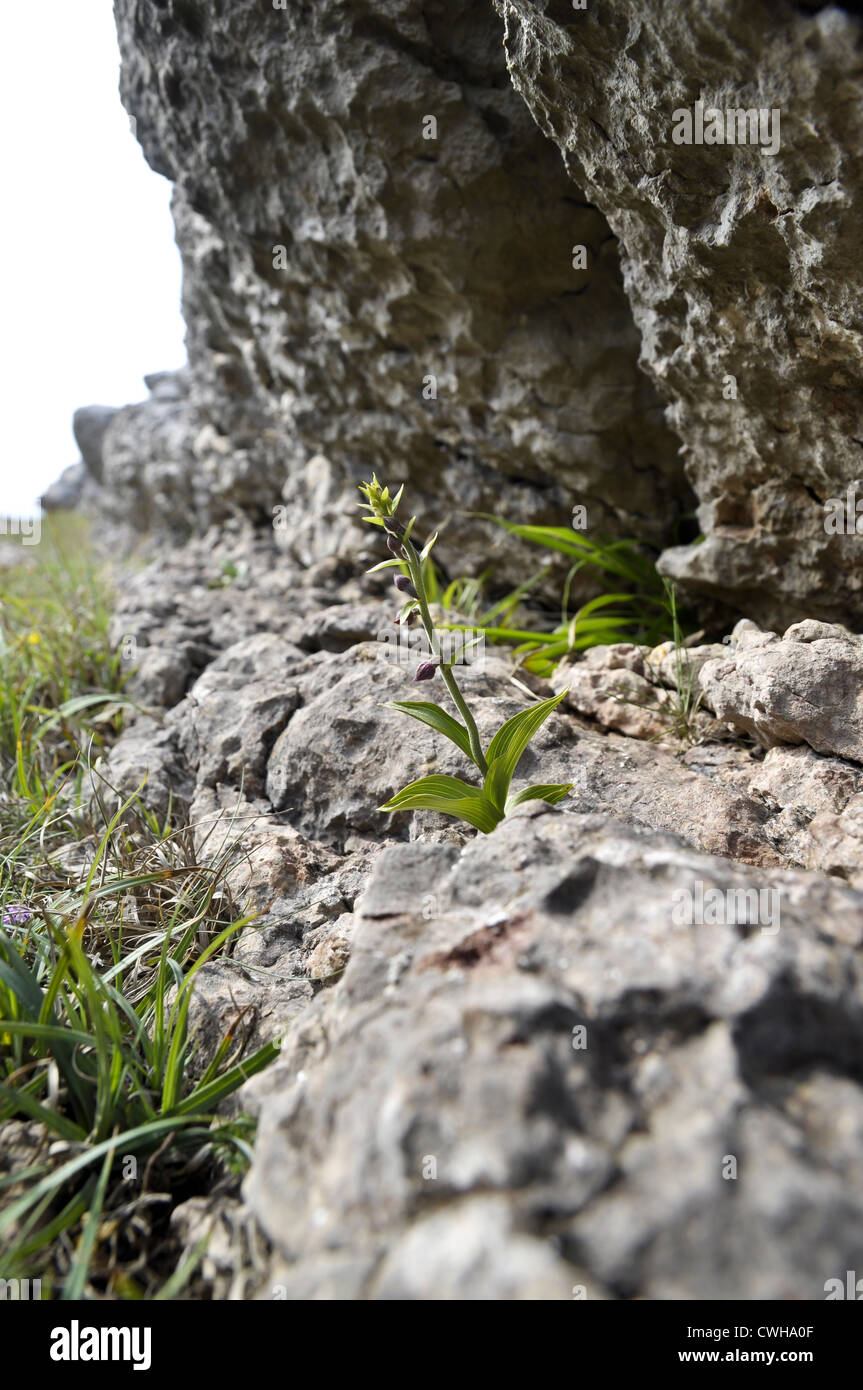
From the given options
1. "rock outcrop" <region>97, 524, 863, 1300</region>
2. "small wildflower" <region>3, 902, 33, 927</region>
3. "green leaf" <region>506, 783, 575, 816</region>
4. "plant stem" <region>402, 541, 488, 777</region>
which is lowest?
"small wildflower" <region>3, 902, 33, 927</region>

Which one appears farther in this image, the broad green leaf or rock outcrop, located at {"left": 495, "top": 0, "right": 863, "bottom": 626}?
the broad green leaf

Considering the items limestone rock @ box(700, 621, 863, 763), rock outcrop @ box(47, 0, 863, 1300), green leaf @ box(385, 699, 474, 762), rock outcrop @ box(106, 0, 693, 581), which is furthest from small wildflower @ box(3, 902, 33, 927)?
rock outcrop @ box(106, 0, 693, 581)

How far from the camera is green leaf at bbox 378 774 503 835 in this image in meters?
2.43

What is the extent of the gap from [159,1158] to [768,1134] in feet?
4.32

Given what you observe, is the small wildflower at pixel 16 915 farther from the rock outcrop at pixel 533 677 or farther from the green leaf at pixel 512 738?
the green leaf at pixel 512 738

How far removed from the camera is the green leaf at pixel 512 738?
2.47 m

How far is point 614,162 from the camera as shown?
289cm

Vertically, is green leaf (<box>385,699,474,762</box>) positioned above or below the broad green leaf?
above

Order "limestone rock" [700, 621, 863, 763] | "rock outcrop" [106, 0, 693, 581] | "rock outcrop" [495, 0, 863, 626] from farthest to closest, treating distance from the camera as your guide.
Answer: "rock outcrop" [106, 0, 693, 581] → "limestone rock" [700, 621, 863, 763] → "rock outcrop" [495, 0, 863, 626]

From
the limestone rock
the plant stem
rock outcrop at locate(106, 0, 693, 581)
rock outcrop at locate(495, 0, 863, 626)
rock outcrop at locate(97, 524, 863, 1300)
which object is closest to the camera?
rock outcrop at locate(97, 524, 863, 1300)

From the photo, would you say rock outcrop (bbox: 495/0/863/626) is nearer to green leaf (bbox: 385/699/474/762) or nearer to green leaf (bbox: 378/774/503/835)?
green leaf (bbox: 385/699/474/762)

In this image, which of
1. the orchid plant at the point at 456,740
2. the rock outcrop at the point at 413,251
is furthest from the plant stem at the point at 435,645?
the rock outcrop at the point at 413,251

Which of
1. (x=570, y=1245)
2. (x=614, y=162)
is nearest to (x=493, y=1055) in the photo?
(x=570, y=1245)

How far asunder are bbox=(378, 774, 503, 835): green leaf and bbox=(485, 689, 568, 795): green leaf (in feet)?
0.25
